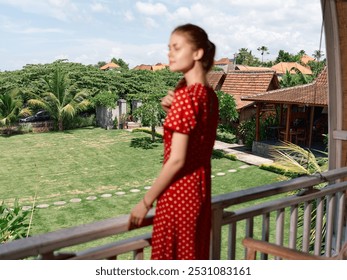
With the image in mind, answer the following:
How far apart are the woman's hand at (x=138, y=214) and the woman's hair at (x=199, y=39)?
0.62m

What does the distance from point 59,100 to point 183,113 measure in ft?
81.8

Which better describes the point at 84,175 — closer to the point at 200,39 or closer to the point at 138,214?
the point at 138,214

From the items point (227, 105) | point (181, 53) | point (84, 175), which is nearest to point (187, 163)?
point (181, 53)

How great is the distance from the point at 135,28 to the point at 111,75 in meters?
26.3

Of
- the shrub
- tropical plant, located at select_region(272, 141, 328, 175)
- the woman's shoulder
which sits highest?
the woman's shoulder

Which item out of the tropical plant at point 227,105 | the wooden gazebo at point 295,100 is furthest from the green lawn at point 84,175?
the wooden gazebo at point 295,100

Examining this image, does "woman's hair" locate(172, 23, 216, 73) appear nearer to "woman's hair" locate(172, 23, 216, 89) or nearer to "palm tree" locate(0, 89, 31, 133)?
"woman's hair" locate(172, 23, 216, 89)

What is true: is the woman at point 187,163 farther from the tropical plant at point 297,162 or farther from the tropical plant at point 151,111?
the tropical plant at point 151,111

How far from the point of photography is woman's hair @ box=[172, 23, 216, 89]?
4.91 feet

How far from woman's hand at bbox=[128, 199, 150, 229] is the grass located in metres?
6.70

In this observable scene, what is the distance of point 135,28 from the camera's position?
3.18m

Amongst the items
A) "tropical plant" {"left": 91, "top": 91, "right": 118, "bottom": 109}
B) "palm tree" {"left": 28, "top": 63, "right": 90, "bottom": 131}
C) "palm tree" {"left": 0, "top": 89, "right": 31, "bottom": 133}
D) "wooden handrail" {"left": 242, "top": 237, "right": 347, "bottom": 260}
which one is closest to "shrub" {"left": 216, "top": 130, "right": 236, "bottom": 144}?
"tropical plant" {"left": 91, "top": 91, "right": 118, "bottom": 109}
